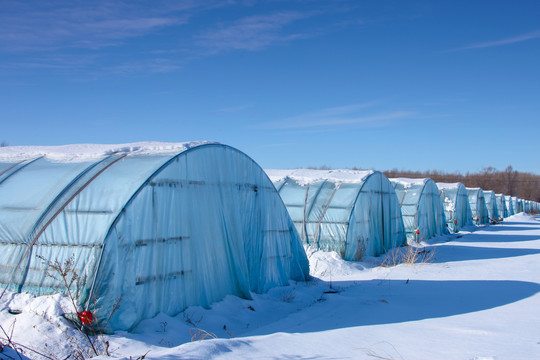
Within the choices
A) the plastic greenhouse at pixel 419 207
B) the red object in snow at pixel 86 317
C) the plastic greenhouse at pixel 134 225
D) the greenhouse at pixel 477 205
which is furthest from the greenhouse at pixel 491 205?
the red object in snow at pixel 86 317

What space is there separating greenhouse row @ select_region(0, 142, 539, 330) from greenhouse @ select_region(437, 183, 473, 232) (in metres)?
21.9

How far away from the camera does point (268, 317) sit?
338 inches

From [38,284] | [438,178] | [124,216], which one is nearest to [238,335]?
[124,216]

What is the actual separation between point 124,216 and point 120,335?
1.72 metres

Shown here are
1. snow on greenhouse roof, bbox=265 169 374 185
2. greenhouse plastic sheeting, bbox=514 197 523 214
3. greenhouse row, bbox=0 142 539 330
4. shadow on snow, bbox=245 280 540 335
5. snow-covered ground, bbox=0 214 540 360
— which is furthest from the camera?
greenhouse plastic sheeting, bbox=514 197 523 214

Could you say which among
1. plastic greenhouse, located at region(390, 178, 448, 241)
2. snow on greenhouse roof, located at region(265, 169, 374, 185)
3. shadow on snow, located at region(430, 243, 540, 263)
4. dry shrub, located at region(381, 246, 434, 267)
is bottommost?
shadow on snow, located at region(430, 243, 540, 263)

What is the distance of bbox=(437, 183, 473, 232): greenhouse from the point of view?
1217 inches

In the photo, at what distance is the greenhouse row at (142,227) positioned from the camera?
683 cm

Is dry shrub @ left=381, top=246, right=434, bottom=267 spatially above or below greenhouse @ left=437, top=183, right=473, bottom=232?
below

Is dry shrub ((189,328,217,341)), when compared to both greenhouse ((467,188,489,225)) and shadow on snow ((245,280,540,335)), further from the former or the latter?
greenhouse ((467,188,489,225))

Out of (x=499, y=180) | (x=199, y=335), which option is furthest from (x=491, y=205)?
(x=499, y=180)

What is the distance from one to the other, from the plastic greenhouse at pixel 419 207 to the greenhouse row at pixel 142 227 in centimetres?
1293

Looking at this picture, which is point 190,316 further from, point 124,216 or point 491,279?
point 491,279

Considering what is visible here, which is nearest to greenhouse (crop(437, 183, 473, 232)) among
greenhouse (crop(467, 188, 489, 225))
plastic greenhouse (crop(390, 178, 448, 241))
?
greenhouse (crop(467, 188, 489, 225))
